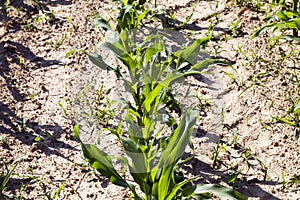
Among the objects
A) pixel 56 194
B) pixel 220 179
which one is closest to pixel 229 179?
pixel 220 179

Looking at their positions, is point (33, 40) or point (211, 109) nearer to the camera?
point (211, 109)

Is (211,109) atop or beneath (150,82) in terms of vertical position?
beneath

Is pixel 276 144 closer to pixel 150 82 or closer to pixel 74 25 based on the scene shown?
pixel 150 82

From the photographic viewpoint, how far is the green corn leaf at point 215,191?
240 cm

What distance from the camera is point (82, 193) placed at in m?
2.94

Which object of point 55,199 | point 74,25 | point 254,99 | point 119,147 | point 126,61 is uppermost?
point 74,25

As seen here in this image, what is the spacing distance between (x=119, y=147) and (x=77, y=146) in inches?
10.7

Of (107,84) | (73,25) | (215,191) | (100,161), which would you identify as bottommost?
(215,191)

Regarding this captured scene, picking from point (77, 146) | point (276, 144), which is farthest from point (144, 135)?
point (276, 144)

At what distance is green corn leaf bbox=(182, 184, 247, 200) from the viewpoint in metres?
2.40


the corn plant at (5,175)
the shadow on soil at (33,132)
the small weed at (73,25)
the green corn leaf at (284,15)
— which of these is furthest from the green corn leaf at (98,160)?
the small weed at (73,25)

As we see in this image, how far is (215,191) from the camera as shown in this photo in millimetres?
2428

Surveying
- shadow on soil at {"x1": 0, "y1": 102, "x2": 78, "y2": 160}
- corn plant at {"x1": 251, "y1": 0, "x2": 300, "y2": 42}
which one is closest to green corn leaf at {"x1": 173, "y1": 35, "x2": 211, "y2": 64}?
corn plant at {"x1": 251, "y1": 0, "x2": 300, "y2": 42}

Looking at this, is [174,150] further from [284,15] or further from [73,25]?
[73,25]
